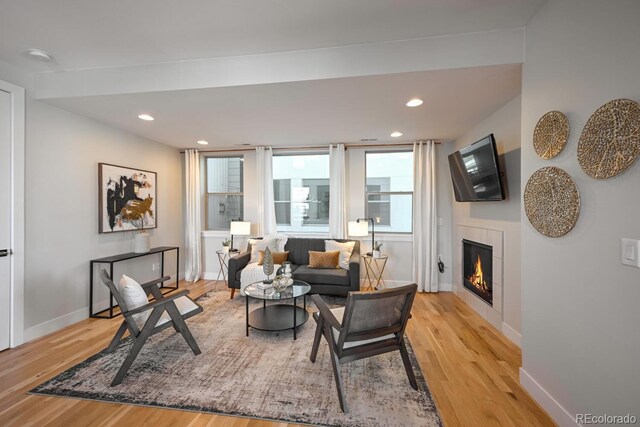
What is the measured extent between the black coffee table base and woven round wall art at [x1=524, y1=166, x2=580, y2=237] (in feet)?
7.46

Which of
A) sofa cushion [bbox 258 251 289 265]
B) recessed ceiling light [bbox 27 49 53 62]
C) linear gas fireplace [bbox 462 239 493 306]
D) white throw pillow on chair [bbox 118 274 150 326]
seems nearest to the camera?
white throw pillow on chair [bbox 118 274 150 326]

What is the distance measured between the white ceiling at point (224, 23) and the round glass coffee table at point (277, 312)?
237 cm

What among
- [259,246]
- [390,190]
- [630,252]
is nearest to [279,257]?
[259,246]

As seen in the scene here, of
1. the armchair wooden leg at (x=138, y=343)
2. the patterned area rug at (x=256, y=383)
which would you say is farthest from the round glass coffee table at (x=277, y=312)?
the armchair wooden leg at (x=138, y=343)

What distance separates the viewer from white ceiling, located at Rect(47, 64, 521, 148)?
8.11 ft

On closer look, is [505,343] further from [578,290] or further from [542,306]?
[578,290]

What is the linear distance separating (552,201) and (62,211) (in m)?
4.69

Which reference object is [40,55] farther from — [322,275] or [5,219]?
[322,275]

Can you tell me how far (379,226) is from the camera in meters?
4.98

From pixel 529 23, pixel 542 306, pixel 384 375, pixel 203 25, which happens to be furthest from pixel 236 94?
pixel 542 306

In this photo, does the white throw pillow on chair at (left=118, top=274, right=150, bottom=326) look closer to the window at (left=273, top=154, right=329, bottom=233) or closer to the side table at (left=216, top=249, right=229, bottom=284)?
the side table at (left=216, top=249, right=229, bottom=284)

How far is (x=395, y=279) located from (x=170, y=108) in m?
4.13

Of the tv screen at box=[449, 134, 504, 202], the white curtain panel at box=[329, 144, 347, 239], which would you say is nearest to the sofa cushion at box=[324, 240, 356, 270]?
the white curtain panel at box=[329, 144, 347, 239]

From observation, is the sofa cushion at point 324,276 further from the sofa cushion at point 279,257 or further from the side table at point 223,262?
the side table at point 223,262
